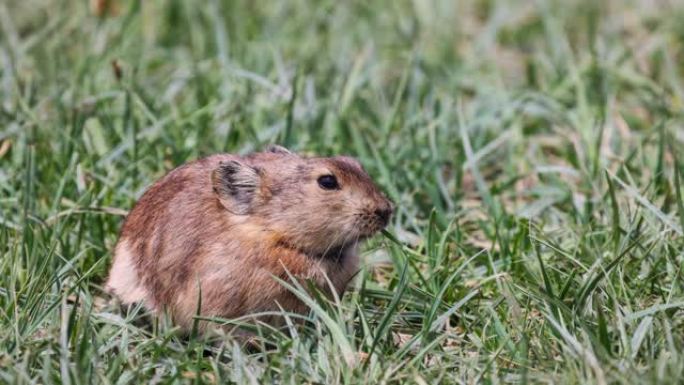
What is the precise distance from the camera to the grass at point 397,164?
4.43 metres

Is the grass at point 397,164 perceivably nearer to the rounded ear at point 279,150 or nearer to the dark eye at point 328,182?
the dark eye at point 328,182

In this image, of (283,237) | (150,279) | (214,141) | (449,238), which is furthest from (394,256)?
(214,141)

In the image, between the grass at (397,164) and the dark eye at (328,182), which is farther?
the dark eye at (328,182)

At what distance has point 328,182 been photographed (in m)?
4.80

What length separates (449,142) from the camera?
668 cm

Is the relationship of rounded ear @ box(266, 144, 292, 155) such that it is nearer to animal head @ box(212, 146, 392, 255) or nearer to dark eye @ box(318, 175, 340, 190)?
animal head @ box(212, 146, 392, 255)

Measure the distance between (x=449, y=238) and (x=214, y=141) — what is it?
1536 millimetres

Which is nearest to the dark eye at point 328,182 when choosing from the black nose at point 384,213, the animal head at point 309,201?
the animal head at point 309,201

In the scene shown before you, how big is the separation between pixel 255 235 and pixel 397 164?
165 centimetres

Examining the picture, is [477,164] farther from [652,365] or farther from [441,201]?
[652,365]

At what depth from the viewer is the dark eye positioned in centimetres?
480

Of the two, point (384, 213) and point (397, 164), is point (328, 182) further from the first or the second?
point (397, 164)

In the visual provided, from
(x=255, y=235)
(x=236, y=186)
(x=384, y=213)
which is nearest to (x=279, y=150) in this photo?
(x=236, y=186)

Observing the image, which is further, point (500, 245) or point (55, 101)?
point (55, 101)
